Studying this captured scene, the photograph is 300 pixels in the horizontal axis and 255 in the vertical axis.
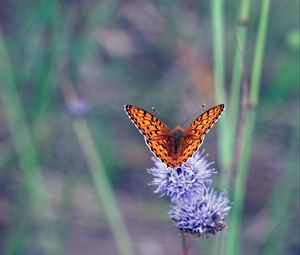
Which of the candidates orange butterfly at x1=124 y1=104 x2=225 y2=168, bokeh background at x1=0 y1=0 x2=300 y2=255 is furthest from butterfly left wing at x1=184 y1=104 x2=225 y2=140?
bokeh background at x1=0 y1=0 x2=300 y2=255

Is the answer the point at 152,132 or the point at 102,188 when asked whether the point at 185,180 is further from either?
the point at 102,188

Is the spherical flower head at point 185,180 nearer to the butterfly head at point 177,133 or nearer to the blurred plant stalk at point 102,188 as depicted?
the butterfly head at point 177,133

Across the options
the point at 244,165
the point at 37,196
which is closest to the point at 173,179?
the point at 244,165

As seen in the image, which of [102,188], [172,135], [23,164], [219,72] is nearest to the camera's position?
[172,135]

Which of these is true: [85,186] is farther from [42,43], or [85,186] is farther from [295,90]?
[295,90]

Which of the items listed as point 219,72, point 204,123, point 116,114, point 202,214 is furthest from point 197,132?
point 116,114

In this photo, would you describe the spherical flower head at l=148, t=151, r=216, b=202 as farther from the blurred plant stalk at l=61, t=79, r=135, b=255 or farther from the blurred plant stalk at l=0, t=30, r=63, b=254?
the blurred plant stalk at l=0, t=30, r=63, b=254

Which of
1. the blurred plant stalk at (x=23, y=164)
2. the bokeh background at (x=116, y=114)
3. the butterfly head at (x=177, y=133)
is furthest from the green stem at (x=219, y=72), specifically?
the blurred plant stalk at (x=23, y=164)
